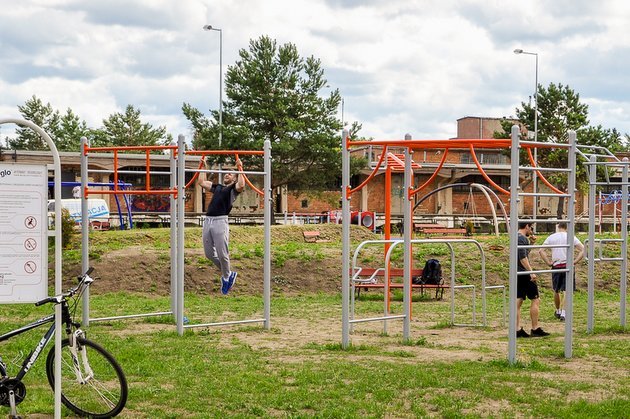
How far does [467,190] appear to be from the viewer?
60.2 m

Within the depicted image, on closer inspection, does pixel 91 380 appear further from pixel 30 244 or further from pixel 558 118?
pixel 558 118

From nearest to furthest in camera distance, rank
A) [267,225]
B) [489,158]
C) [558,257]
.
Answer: [267,225] < [558,257] < [489,158]

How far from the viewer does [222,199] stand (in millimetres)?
13273

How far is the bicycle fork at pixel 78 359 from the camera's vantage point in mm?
6969

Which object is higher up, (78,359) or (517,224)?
(517,224)

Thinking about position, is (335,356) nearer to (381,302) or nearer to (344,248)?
(344,248)

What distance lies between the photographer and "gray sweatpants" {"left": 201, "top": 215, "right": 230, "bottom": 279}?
44.0ft

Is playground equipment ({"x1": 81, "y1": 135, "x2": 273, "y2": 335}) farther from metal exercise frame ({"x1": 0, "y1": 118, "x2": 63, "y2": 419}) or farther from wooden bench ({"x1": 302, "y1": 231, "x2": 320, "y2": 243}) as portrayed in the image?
wooden bench ({"x1": 302, "y1": 231, "x2": 320, "y2": 243})

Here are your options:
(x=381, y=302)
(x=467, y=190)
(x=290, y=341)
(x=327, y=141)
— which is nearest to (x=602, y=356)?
(x=290, y=341)

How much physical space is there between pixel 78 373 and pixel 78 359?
0.38 ft

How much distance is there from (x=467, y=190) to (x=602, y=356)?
5034 cm

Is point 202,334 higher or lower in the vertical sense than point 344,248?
lower

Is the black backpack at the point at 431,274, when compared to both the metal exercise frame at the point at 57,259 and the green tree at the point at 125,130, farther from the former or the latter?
the green tree at the point at 125,130

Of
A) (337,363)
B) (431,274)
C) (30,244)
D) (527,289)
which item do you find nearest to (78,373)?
(30,244)
